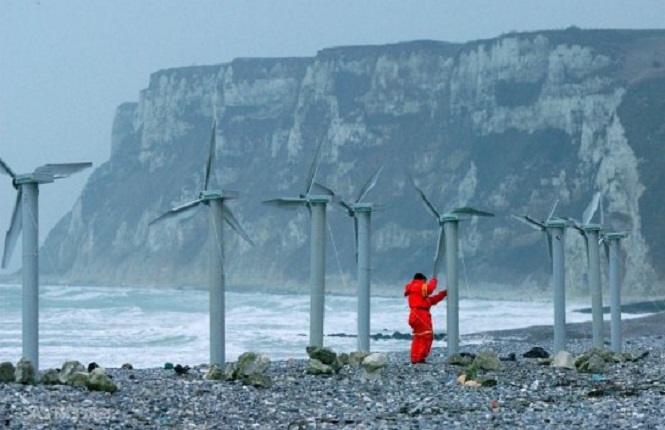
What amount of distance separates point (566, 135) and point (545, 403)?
150m

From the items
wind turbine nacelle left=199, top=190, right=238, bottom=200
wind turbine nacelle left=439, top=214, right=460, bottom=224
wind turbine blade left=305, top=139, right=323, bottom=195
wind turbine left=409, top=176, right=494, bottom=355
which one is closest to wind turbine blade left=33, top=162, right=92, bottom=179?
wind turbine nacelle left=199, top=190, right=238, bottom=200

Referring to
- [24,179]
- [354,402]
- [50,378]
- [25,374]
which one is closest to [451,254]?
[354,402]

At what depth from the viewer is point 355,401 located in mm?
25141

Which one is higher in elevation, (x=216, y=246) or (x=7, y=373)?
(x=216, y=246)

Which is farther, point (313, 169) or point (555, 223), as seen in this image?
point (555, 223)

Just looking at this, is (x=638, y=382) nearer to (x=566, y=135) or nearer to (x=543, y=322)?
(x=543, y=322)

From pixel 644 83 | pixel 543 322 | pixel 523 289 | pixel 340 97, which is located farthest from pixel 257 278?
pixel 543 322

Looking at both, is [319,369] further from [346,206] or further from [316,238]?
[346,206]

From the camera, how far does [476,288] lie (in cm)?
16738

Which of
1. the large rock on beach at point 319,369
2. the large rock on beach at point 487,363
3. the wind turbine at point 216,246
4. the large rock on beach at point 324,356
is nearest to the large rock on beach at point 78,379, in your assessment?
the wind turbine at point 216,246

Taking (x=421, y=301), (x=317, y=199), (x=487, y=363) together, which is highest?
(x=317, y=199)

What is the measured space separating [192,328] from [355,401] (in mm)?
52921

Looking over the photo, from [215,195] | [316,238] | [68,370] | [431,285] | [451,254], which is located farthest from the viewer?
[451,254]

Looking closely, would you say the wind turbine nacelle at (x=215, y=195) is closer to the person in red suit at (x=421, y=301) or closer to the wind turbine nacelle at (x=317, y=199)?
the wind turbine nacelle at (x=317, y=199)
